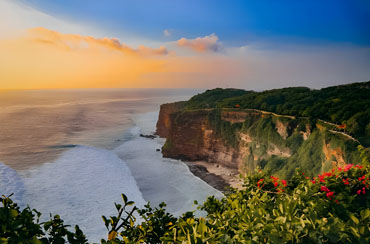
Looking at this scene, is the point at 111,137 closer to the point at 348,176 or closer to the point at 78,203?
the point at 78,203

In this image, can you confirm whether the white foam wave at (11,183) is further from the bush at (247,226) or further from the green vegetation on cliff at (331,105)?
the green vegetation on cliff at (331,105)

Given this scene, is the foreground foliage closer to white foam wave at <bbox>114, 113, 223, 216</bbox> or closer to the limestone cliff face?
white foam wave at <bbox>114, 113, 223, 216</bbox>

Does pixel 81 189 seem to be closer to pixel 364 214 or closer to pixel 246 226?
pixel 246 226

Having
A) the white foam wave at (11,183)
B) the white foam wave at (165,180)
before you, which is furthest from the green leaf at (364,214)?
the white foam wave at (11,183)

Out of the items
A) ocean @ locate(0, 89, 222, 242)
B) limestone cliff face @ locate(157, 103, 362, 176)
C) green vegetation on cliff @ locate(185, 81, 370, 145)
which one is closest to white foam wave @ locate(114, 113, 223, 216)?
ocean @ locate(0, 89, 222, 242)

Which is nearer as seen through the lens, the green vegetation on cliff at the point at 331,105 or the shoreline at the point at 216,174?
the green vegetation on cliff at the point at 331,105

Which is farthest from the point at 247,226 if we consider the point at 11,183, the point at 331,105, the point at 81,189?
the point at 11,183
